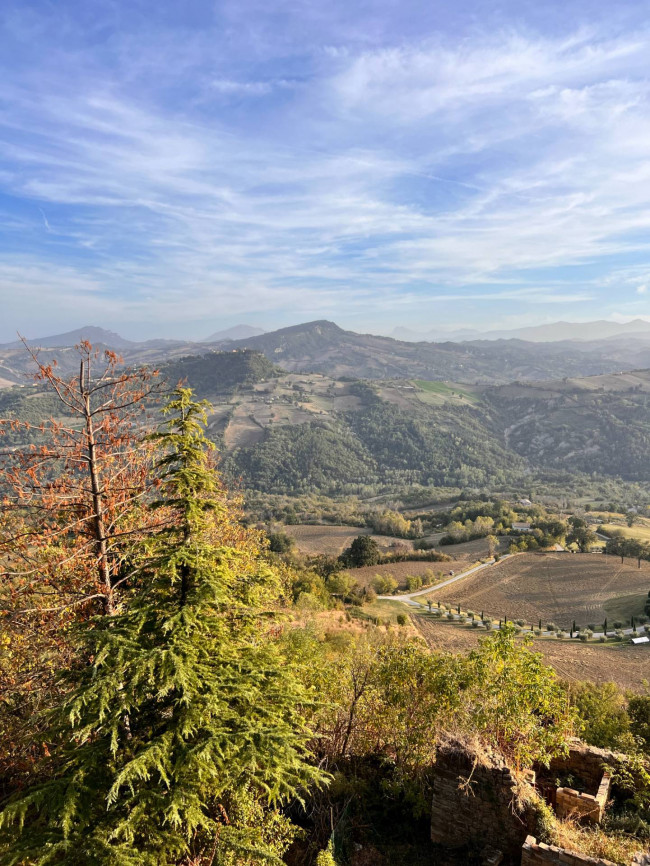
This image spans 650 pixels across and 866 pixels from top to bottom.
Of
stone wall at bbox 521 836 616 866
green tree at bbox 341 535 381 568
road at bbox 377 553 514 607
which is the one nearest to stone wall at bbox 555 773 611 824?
stone wall at bbox 521 836 616 866

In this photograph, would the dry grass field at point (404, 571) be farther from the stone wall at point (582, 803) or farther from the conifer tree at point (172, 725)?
the conifer tree at point (172, 725)

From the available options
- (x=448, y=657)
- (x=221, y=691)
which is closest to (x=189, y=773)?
(x=221, y=691)

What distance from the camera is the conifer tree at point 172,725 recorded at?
19.5 feet

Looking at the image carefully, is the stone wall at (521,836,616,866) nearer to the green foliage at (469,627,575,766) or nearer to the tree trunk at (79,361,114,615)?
the green foliage at (469,627,575,766)

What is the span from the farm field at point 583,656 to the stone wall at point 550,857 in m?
25.0

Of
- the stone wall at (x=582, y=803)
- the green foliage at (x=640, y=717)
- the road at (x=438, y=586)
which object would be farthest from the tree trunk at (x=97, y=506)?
the road at (x=438, y=586)

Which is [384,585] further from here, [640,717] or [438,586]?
[640,717]

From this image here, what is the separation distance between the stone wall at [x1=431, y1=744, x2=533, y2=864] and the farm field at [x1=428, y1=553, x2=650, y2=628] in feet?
162

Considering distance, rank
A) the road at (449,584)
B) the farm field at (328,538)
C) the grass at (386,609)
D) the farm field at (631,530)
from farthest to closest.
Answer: the farm field at (328,538) < the farm field at (631,530) < the road at (449,584) < the grass at (386,609)

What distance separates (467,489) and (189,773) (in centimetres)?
18119

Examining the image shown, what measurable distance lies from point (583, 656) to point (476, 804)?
35.4 meters

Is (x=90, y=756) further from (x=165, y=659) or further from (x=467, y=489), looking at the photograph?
(x=467, y=489)

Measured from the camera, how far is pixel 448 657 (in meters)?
12.0

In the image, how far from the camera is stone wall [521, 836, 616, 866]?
7.83 metres
